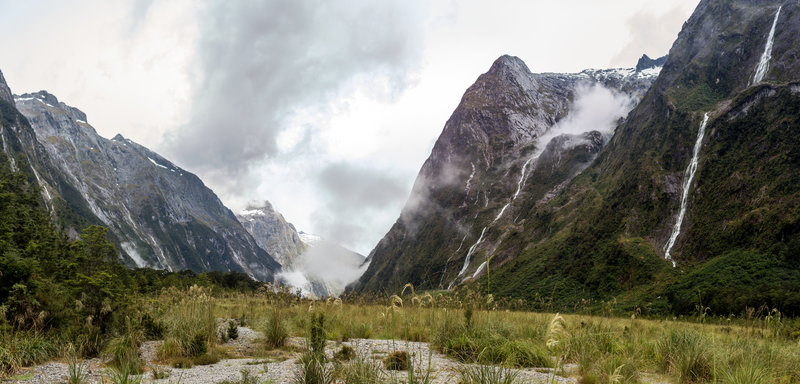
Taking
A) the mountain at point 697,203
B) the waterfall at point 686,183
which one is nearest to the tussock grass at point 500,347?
the mountain at point 697,203

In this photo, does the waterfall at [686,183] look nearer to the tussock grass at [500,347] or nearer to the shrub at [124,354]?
the tussock grass at [500,347]

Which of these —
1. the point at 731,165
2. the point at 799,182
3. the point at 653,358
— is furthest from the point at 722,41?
the point at 653,358

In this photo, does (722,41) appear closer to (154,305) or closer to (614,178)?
(614,178)

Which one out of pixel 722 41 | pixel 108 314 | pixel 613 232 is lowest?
pixel 108 314

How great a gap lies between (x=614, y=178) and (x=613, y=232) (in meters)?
41.9

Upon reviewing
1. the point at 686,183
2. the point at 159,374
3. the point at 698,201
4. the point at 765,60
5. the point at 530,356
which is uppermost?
the point at 765,60

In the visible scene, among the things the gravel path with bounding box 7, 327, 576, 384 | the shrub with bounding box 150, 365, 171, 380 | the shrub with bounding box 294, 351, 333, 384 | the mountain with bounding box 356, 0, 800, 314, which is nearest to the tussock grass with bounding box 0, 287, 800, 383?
the shrub with bounding box 294, 351, 333, 384

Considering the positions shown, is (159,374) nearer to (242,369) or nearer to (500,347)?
(242,369)

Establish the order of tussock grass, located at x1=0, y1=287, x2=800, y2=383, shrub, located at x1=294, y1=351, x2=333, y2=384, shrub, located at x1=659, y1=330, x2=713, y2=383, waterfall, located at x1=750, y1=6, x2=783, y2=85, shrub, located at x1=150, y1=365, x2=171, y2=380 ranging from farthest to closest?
waterfall, located at x1=750, y1=6, x2=783, y2=85 < shrub, located at x1=150, y1=365, x2=171, y2=380 < shrub, located at x1=659, y1=330, x2=713, y2=383 < tussock grass, located at x1=0, y1=287, x2=800, y2=383 < shrub, located at x1=294, y1=351, x2=333, y2=384

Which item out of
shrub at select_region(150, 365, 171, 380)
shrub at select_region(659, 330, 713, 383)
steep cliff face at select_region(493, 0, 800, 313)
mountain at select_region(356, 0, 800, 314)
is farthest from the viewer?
steep cliff face at select_region(493, 0, 800, 313)

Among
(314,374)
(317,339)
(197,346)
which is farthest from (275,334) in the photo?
(314,374)

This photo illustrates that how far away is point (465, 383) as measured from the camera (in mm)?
5598

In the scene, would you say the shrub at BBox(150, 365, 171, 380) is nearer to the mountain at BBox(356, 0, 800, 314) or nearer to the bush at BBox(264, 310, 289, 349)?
the bush at BBox(264, 310, 289, 349)

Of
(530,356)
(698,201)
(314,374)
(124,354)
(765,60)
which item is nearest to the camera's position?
(314,374)
